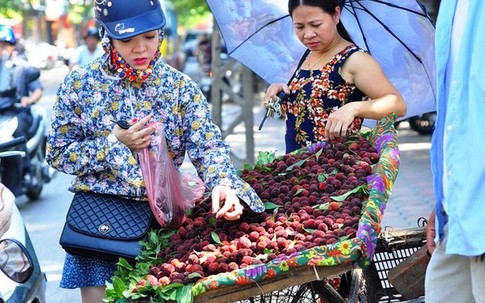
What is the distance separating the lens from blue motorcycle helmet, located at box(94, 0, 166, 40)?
11.3 feet

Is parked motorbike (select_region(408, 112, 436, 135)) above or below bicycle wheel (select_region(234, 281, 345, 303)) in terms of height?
below

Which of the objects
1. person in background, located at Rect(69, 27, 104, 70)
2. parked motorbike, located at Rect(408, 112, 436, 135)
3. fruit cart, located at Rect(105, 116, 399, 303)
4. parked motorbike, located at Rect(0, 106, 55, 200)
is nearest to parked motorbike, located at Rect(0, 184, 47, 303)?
fruit cart, located at Rect(105, 116, 399, 303)

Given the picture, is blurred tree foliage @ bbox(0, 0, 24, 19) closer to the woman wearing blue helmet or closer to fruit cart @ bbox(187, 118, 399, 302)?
the woman wearing blue helmet

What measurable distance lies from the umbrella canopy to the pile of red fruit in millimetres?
966

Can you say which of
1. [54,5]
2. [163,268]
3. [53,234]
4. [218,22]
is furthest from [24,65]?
[54,5]

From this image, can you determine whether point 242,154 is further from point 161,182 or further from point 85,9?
point 85,9

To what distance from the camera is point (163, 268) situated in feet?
10.2

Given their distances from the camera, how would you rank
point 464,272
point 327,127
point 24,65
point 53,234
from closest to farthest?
point 464,272
point 327,127
point 53,234
point 24,65

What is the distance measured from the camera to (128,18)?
3.45 m

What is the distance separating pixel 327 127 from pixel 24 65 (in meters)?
8.02

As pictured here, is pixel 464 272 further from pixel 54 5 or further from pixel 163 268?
pixel 54 5

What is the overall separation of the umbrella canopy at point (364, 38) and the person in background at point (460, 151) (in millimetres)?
1596

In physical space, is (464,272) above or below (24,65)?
above

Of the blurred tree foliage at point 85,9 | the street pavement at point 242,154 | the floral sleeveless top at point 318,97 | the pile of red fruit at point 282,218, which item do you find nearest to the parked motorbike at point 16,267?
the pile of red fruit at point 282,218
